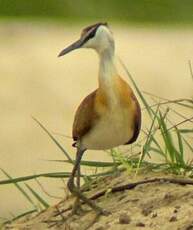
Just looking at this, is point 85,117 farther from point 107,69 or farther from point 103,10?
point 103,10

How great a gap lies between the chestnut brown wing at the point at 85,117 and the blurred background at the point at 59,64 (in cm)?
332

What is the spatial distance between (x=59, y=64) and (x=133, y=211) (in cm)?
826

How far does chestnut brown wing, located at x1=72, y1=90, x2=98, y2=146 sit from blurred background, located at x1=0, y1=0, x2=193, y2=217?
10.9ft

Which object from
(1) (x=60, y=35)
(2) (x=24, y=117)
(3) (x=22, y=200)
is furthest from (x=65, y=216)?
A: (1) (x=60, y=35)

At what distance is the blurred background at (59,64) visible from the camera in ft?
28.3

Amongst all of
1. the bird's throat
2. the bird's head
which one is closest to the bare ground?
the bird's throat

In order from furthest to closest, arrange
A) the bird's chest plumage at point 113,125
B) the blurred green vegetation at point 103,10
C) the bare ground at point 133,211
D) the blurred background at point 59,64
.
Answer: the blurred green vegetation at point 103,10 → the blurred background at point 59,64 → the bird's chest plumage at point 113,125 → the bare ground at point 133,211

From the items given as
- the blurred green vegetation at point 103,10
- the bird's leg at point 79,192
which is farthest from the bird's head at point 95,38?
the blurred green vegetation at point 103,10

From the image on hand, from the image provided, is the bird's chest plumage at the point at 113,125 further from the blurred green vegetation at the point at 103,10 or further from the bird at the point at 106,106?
the blurred green vegetation at the point at 103,10

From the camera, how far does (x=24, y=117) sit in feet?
32.0

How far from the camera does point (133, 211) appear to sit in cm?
360

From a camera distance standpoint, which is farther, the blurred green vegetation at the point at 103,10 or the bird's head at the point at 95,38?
the blurred green vegetation at the point at 103,10

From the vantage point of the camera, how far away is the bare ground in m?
3.50

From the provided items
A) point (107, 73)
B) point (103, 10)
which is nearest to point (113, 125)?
point (107, 73)
